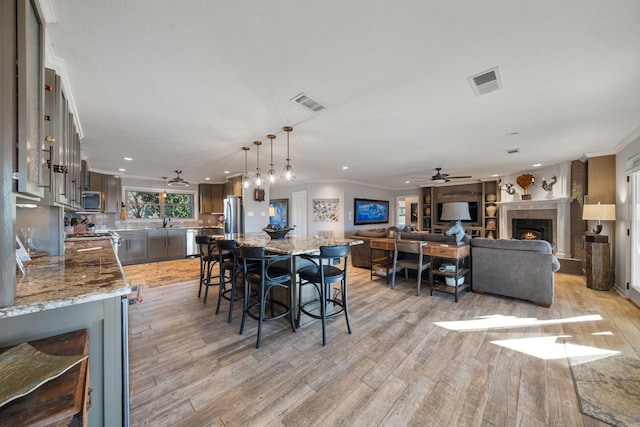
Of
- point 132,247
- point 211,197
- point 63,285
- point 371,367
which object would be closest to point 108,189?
point 132,247

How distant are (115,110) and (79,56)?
0.96 metres

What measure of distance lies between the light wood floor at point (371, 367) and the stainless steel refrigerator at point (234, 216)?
280cm

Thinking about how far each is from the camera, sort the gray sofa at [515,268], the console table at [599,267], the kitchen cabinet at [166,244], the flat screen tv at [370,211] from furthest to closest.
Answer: the flat screen tv at [370,211] → the kitchen cabinet at [166,244] → the console table at [599,267] → the gray sofa at [515,268]

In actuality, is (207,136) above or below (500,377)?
above

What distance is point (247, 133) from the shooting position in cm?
324

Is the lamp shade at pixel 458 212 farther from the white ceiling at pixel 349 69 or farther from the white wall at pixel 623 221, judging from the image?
the white wall at pixel 623 221

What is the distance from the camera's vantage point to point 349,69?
1832 millimetres

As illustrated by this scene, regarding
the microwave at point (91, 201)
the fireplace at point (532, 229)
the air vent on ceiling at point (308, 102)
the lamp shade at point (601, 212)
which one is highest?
the air vent on ceiling at point (308, 102)

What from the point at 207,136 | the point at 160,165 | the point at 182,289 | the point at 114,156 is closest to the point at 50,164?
the point at 207,136

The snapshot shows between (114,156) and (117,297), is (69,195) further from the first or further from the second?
(114,156)

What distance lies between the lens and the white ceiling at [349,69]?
1343 mm

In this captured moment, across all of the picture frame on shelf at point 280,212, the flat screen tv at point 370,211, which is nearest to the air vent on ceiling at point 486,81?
the flat screen tv at point 370,211

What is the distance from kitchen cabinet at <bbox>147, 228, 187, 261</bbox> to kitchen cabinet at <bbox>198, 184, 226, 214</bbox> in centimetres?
112

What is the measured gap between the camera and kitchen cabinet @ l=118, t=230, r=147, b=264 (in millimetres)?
5863
